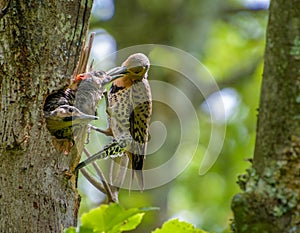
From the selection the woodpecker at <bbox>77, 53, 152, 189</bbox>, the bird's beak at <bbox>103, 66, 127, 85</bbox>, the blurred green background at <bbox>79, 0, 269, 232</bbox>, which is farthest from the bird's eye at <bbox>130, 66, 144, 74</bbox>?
the blurred green background at <bbox>79, 0, 269, 232</bbox>

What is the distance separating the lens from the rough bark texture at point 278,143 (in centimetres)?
156

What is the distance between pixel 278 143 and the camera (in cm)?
161

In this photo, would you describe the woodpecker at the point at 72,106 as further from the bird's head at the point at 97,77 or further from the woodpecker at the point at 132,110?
the woodpecker at the point at 132,110

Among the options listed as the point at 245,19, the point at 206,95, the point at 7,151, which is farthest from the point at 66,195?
the point at 245,19

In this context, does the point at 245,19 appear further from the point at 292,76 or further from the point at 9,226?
the point at 292,76

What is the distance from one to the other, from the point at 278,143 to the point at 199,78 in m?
5.92

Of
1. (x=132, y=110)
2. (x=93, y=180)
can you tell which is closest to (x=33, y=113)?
(x=93, y=180)

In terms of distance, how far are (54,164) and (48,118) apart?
19cm

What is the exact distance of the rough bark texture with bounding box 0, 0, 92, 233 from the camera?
2.56 m

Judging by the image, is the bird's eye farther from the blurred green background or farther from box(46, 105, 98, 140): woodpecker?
box(46, 105, 98, 140): woodpecker

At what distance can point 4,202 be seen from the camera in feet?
8.28

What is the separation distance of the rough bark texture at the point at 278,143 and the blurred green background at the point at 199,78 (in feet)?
13.4

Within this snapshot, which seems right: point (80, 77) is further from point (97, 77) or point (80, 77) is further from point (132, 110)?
point (132, 110)

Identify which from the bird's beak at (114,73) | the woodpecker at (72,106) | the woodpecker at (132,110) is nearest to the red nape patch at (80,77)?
the woodpecker at (72,106)
